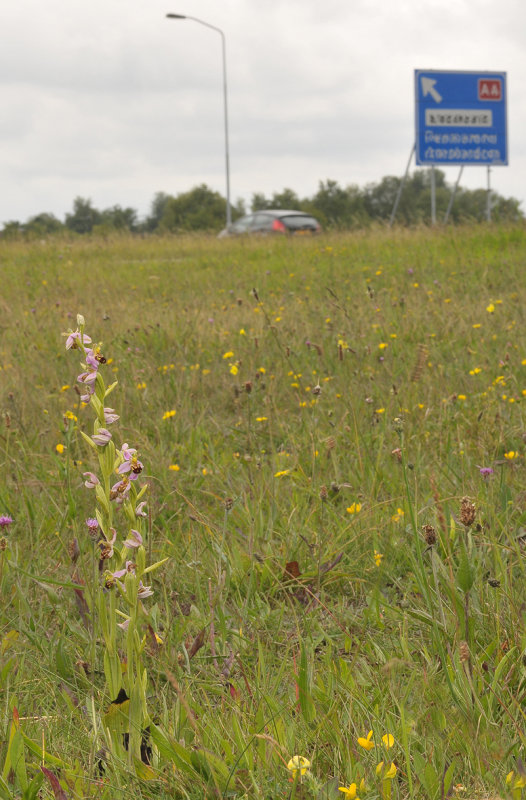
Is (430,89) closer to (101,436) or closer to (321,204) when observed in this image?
(101,436)

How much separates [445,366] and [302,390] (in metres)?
0.88

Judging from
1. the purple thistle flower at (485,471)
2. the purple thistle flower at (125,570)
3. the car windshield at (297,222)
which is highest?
the car windshield at (297,222)

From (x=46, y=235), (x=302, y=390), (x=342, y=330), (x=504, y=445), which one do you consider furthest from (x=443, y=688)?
(x=46, y=235)

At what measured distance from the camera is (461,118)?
1562cm

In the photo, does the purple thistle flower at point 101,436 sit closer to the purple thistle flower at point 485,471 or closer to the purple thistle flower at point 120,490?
the purple thistle flower at point 120,490

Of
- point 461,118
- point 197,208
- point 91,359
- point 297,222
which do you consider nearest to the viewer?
point 91,359

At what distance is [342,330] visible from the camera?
5.04m

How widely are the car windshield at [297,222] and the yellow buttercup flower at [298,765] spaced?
55.7 ft

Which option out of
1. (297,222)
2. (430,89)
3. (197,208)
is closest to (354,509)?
(430,89)

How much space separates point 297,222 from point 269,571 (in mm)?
16361

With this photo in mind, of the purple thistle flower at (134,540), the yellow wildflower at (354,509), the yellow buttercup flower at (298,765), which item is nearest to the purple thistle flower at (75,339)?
the purple thistle flower at (134,540)

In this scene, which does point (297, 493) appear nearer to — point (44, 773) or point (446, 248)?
point (44, 773)

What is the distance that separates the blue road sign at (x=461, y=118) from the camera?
50.7 feet

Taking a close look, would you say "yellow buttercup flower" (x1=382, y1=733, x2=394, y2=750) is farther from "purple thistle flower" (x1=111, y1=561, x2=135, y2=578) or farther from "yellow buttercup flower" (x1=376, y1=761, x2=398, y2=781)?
"purple thistle flower" (x1=111, y1=561, x2=135, y2=578)
